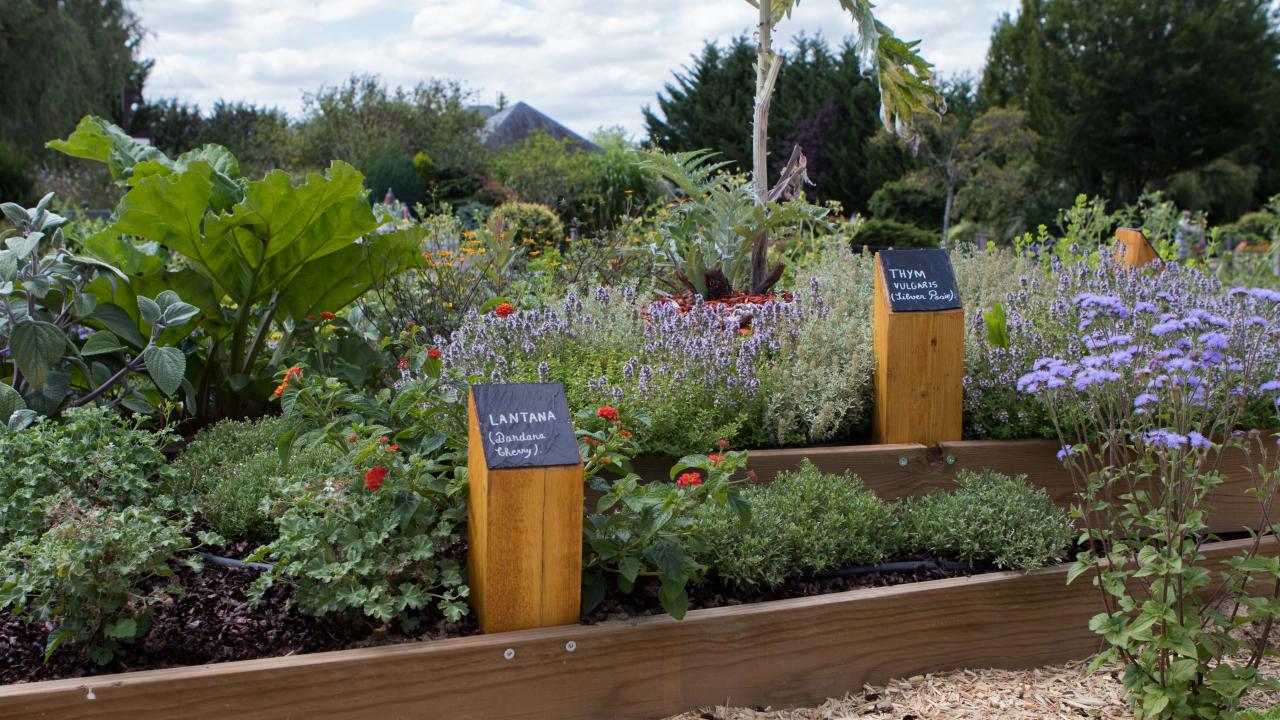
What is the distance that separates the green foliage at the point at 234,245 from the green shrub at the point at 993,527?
221cm

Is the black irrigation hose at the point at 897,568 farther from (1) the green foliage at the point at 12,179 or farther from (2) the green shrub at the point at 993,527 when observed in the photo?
(1) the green foliage at the point at 12,179

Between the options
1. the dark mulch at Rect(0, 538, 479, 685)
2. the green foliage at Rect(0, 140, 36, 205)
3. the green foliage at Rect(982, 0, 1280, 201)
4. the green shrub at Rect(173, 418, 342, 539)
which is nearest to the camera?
the dark mulch at Rect(0, 538, 479, 685)

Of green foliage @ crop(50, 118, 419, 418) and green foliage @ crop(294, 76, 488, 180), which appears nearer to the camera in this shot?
green foliage @ crop(50, 118, 419, 418)

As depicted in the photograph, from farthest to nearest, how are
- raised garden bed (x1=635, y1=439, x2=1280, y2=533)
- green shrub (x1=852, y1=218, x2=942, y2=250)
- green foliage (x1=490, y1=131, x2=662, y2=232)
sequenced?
green foliage (x1=490, y1=131, x2=662, y2=232)
green shrub (x1=852, y1=218, x2=942, y2=250)
raised garden bed (x1=635, y1=439, x2=1280, y2=533)

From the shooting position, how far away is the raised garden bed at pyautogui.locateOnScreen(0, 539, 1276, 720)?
81.8 inches

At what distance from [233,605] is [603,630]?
0.92 meters

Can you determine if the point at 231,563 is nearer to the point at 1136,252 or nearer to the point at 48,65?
the point at 1136,252

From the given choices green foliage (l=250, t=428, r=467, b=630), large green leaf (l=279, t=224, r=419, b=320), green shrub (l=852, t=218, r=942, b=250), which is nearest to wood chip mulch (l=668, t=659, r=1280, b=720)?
green foliage (l=250, t=428, r=467, b=630)

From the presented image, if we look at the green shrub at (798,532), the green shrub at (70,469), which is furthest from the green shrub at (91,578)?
the green shrub at (798,532)

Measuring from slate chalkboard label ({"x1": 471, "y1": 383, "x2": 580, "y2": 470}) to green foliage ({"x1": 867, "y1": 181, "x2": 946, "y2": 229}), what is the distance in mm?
19091

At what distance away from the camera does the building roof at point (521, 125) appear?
100 feet

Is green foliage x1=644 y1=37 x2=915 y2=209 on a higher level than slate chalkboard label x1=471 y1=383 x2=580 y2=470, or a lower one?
higher

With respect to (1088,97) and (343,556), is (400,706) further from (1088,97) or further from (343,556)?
(1088,97)

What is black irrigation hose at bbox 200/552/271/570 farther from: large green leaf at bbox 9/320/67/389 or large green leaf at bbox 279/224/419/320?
large green leaf at bbox 279/224/419/320
